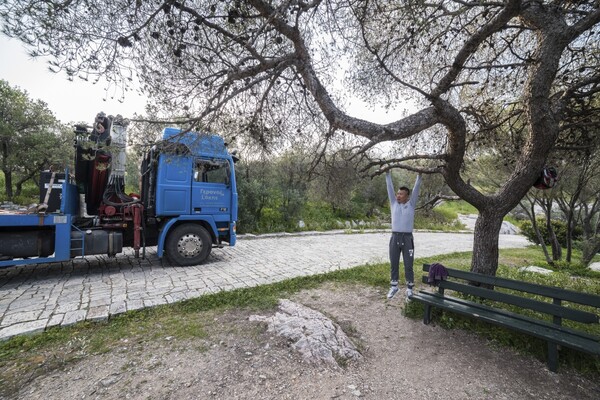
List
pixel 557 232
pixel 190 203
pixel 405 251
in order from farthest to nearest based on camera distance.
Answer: pixel 557 232
pixel 190 203
pixel 405 251

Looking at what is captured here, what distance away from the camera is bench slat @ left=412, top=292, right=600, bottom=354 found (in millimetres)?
2525

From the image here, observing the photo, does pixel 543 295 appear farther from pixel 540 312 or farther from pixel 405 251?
pixel 405 251

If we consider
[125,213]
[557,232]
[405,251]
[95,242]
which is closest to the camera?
[405,251]

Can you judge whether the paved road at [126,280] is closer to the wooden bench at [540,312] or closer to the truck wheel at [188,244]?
the truck wheel at [188,244]

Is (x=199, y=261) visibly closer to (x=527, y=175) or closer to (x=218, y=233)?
(x=218, y=233)

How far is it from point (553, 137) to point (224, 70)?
14.4 feet

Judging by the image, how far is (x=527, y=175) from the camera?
3900 mm

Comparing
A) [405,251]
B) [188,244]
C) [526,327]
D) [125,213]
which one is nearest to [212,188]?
[188,244]

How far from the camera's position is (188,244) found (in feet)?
21.8

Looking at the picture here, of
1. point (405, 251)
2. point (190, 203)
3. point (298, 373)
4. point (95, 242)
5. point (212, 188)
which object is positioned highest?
point (212, 188)

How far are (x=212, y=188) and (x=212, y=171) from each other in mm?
437

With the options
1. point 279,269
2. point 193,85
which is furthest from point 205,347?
point 279,269

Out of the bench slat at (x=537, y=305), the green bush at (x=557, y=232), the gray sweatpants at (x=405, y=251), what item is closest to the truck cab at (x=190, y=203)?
the gray sweatpants at (x=405, y=251)

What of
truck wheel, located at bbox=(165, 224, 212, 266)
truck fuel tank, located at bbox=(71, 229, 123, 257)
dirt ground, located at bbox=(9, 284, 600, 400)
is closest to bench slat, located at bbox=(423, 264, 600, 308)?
dirt ground, located at bbox=(9, 284, 600, 400)
